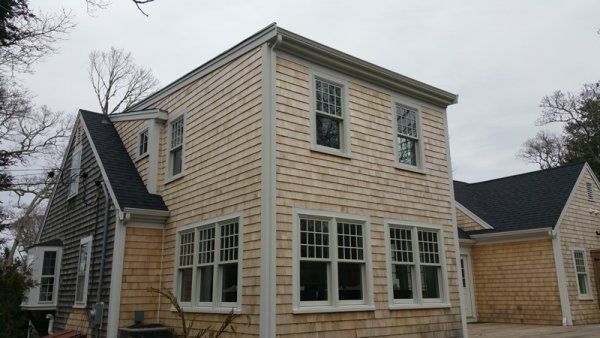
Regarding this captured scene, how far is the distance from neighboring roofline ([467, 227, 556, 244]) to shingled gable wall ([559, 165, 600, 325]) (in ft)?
2.37

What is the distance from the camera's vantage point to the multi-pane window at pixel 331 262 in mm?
8703

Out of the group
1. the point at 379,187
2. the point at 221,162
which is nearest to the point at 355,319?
the point at 379,187

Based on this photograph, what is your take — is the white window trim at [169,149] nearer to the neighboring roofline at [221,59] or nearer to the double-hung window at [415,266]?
the neighboring roofline at [221,59]

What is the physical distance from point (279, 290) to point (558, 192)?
1340 centimetres

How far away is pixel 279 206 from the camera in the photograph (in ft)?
27.8

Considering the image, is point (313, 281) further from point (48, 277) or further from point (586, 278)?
point (586, 278)

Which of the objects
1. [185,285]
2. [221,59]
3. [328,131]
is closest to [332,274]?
[328,131]

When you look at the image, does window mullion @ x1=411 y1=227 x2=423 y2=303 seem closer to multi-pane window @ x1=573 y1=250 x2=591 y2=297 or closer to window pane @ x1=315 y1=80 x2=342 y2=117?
window pane @ x1=315 y1=80 x2=342 y2=117

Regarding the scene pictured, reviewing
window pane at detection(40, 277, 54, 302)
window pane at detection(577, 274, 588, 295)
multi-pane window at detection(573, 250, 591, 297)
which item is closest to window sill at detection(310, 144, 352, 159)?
window pane at detection(40, 277, 54, 302)

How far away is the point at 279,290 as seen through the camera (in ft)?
26.6

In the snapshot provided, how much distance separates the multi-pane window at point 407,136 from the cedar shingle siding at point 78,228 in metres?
6.99

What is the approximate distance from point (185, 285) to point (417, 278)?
16.8 ft

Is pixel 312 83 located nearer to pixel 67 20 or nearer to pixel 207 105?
pixel 207 105

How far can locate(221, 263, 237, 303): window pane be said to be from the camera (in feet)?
29.4
